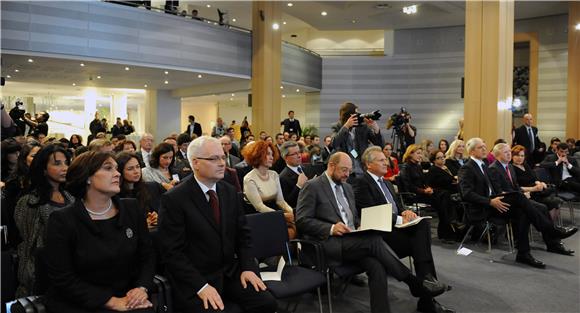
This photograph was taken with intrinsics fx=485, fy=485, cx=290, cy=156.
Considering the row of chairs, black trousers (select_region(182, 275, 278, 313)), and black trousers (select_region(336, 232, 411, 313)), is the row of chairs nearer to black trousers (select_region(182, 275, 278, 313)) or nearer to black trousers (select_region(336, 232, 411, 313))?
black trousers (select_region(336, 232, 411, 313))

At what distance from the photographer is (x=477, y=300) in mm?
4215

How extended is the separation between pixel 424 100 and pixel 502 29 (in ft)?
31.7

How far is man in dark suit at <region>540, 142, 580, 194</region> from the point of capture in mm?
7660

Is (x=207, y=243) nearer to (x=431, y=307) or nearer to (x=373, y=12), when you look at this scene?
(x=431, y=307)

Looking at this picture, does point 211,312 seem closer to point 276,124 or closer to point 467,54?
point 467,54

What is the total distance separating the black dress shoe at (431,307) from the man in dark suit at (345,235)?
2.7 inches

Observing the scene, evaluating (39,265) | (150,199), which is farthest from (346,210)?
(39,265)

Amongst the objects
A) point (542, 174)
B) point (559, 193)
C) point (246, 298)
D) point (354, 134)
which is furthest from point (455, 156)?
point (246, 298)

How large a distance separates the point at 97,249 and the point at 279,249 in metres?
1.52

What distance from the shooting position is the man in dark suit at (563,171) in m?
7.66

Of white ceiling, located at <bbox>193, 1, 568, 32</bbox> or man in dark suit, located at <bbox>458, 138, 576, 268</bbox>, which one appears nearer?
man in dark suit, located at <bbox>458, 138, 576, 268</bbox>

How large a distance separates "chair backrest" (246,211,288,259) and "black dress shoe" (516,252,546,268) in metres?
3.13

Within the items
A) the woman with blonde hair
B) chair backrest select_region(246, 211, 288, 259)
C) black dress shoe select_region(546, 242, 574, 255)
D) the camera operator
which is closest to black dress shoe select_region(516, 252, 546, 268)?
black dress shoe select_region(546, 242, 574, 255)

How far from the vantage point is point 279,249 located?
367 centimetres
